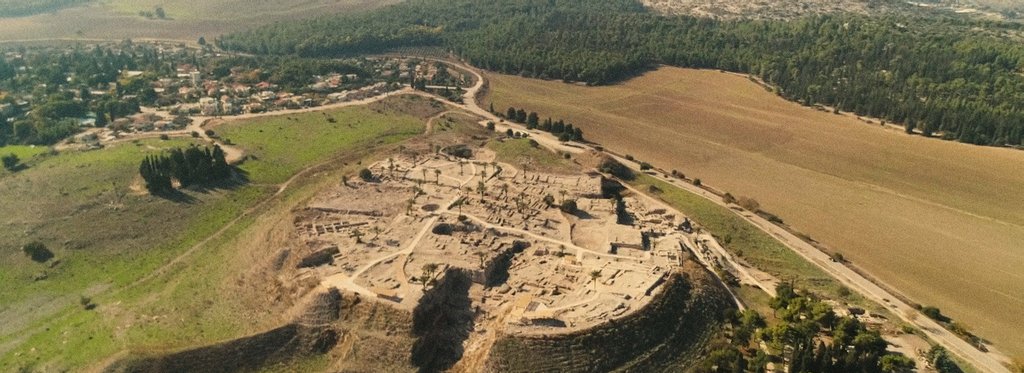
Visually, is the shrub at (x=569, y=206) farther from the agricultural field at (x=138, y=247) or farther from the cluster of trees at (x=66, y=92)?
the cluster of trees at (x=66, y=92)

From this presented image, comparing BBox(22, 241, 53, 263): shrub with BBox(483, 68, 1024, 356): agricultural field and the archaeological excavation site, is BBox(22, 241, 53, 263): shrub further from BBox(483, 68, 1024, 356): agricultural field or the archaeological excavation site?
BBox(483, 68, 1024, 356): agricultural field

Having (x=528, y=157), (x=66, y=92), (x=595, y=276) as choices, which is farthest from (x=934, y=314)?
(x=66, y=92)

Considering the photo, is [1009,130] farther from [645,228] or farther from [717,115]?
[645,228]

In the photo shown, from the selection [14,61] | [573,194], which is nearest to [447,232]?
[573,194]

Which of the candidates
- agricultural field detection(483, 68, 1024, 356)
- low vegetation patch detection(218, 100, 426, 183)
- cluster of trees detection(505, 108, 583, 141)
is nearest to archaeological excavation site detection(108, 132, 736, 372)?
low vegetation patch detection(218, 100, 426, 183)

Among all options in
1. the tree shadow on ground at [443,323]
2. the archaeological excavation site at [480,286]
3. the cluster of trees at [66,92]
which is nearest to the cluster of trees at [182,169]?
the archaeological excavation site at [480,286]

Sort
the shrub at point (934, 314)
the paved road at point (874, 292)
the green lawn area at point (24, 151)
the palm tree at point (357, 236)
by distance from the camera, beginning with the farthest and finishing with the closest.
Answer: the green lawn area at point (24, 151)
the palm tree at point (357, 236)
the shrub at point (934, 314)
the paved road at point (874, 292)

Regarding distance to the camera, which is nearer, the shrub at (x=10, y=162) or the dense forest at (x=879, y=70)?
the shrub at (x=10, y=162)
